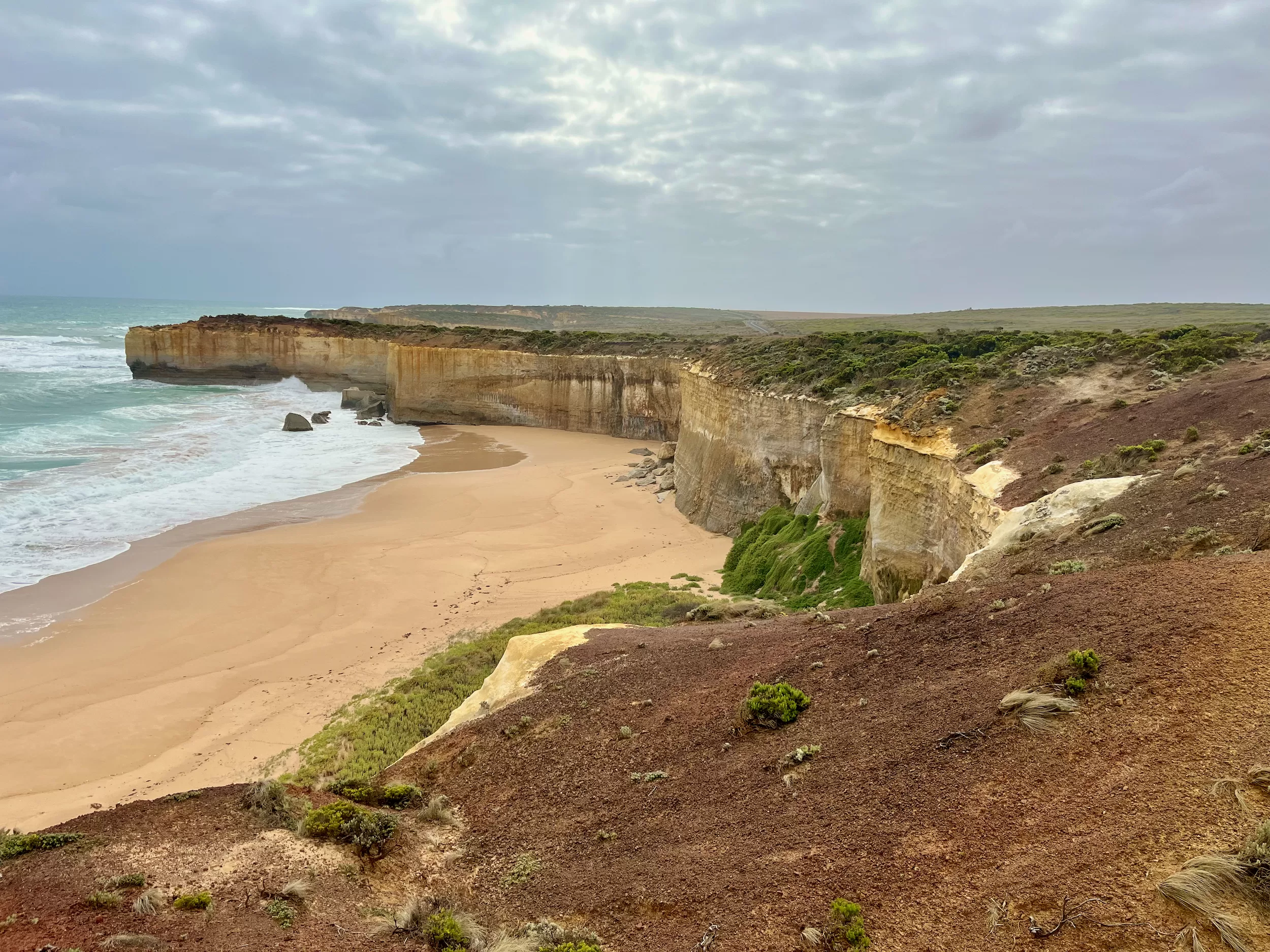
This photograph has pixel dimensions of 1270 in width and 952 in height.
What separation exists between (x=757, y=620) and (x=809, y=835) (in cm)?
752

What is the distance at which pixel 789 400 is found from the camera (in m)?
24.4

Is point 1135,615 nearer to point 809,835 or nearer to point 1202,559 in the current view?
point 1202,559

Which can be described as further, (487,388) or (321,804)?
(487,388)

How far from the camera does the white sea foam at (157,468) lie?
23.7m

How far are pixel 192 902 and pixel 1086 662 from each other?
7440 mm

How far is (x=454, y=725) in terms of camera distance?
10.8 m

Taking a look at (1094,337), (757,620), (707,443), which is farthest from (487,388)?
(757,620)

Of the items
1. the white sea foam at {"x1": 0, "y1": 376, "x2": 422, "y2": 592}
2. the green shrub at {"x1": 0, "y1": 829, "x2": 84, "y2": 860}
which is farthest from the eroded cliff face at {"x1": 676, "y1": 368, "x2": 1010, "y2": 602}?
the white sea foam at {"x1": 0, "y1": 376, "x2": 422, "y2": 592}

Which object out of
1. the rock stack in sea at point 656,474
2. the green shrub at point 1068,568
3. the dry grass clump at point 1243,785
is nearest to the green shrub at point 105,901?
the dry grass clump at point 1243,785

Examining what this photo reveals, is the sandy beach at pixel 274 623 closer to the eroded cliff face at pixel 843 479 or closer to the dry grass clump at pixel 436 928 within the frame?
the eroded cliff face at pixel 843 479

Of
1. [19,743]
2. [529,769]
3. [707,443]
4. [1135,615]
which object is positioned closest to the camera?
[1135,615]

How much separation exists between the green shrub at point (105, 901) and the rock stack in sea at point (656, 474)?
26.7 meters

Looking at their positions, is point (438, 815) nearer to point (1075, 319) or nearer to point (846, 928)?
point (846, 928)

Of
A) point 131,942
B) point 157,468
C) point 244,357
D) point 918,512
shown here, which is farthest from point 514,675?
point 244,357
